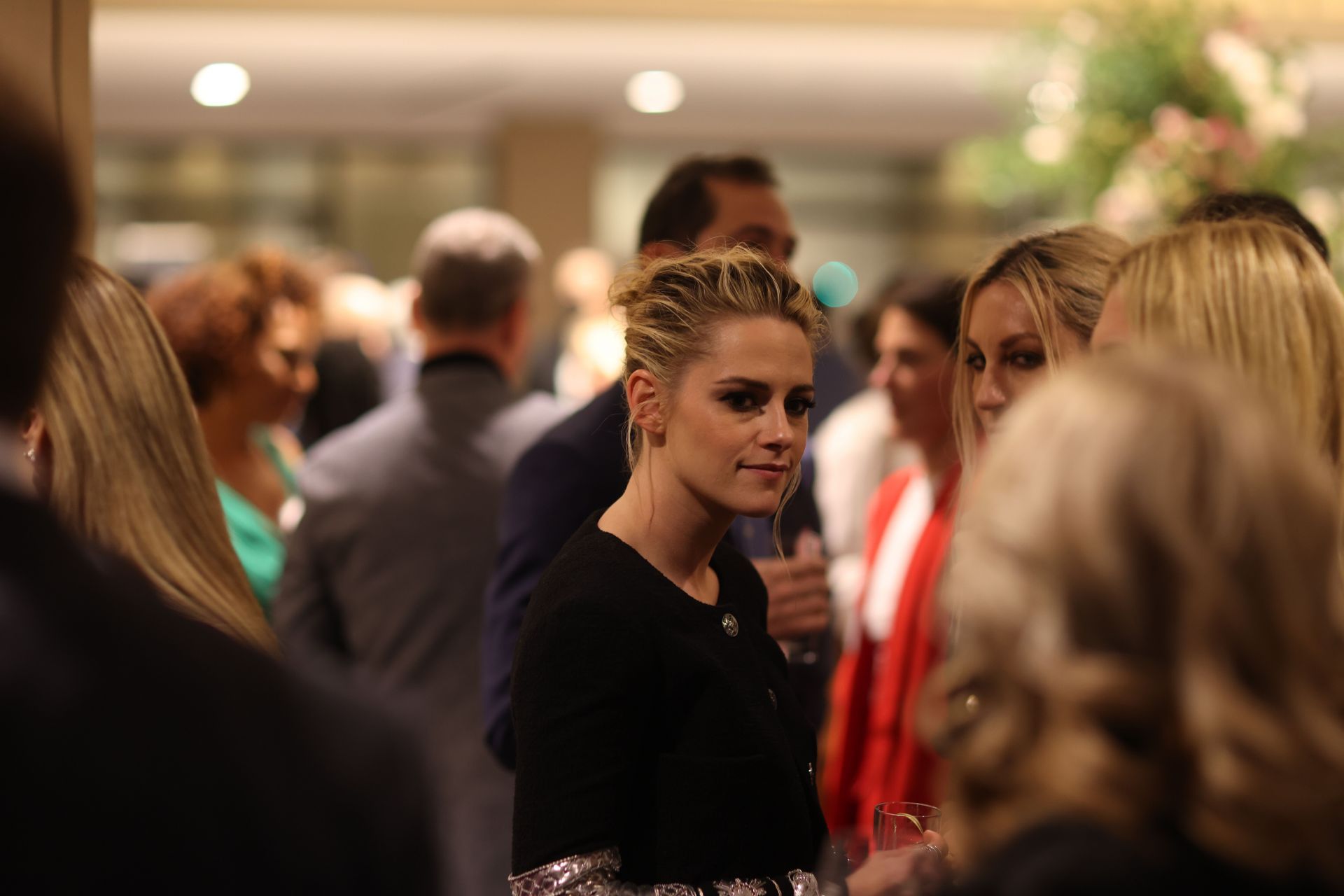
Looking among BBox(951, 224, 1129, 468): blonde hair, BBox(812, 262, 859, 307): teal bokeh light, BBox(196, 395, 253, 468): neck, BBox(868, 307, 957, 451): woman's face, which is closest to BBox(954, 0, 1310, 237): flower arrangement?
BBox(868, 307, 957, 451): woman's face

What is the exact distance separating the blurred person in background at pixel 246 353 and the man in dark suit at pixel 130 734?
221 centimetres

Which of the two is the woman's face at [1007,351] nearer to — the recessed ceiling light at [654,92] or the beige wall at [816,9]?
the beige wall at [816,9]

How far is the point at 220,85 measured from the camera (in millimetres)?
9805

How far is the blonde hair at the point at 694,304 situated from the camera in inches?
68.9

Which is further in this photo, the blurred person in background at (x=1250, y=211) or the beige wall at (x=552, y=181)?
the beige wall at (x=552, y=181)

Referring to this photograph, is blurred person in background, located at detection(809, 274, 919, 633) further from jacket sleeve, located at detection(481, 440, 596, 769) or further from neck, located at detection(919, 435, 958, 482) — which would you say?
jacket sleeve, located at detection(481, 440, 596, 769)

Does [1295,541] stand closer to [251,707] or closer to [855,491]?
[251,707]

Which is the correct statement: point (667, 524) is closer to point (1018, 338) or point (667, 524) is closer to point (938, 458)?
point (1018, 338)

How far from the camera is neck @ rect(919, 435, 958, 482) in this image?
3.35 meters

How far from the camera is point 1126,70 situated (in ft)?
13.3

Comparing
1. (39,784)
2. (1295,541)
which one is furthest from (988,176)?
(39,784)

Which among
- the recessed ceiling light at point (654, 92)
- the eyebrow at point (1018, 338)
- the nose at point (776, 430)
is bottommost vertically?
the nose at point (776, 430)

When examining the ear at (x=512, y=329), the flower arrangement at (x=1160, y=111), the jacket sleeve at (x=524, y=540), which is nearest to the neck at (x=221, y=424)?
the ear at (x=512, y=329)

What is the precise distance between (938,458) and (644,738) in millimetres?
2017
